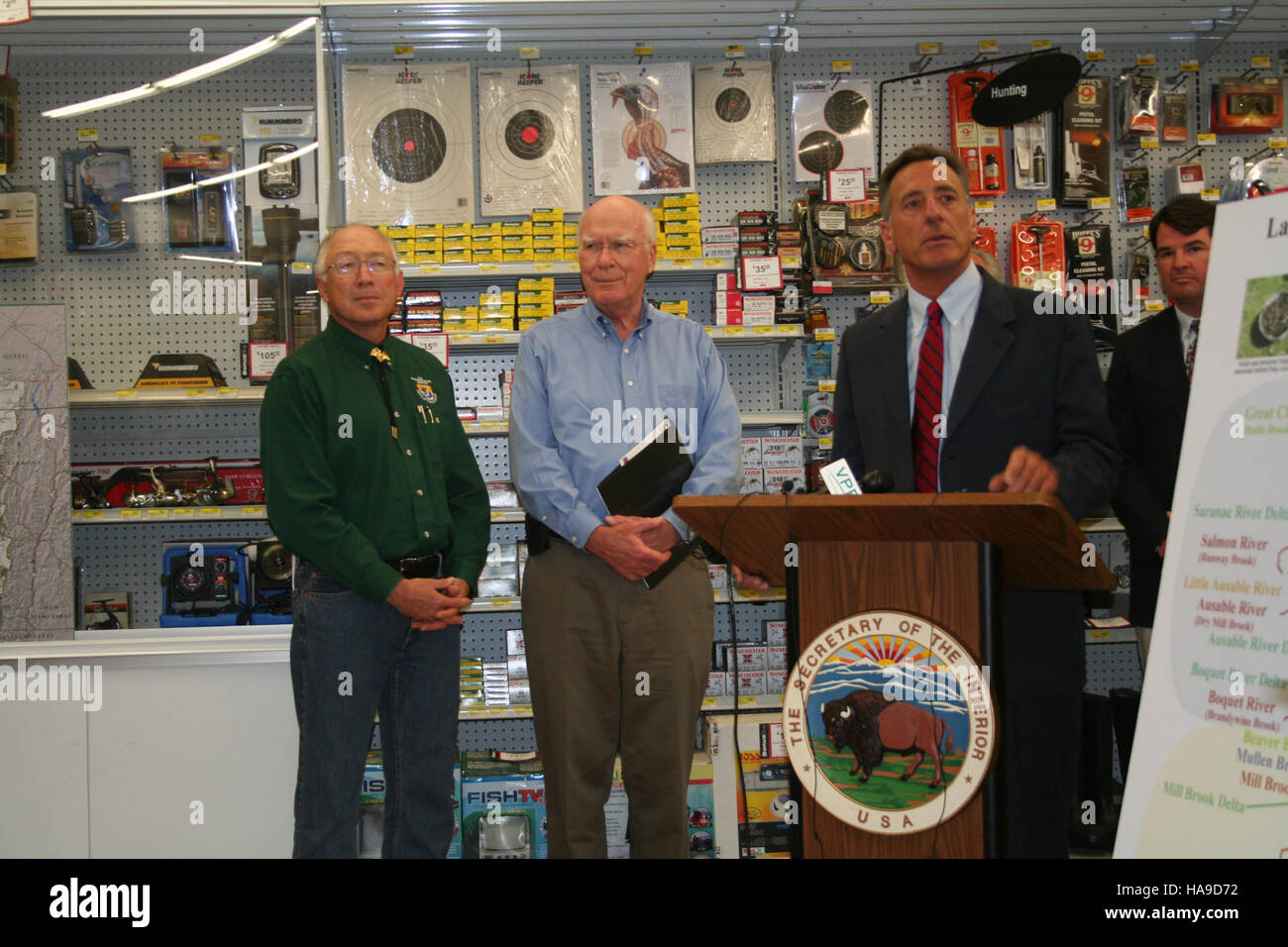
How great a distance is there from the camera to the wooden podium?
1.41m

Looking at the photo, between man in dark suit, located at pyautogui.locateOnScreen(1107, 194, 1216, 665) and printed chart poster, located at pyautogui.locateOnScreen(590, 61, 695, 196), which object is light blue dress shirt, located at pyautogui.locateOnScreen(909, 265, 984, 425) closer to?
man in dark suit, located at pyautogui.locateOnScreen(1107, 194, 1216, 665)

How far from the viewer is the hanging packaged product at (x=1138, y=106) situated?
14.2 ft

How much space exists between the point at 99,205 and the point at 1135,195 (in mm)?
4371

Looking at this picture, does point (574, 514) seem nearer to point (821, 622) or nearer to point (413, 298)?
point (821, 622)

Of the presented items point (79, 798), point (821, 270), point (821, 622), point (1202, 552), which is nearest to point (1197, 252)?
point (821, 270)

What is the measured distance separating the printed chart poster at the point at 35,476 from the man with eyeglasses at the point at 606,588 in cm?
180

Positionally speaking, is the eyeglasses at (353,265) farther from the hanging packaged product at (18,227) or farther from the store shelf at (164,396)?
the hanging packaged product at (18,227)

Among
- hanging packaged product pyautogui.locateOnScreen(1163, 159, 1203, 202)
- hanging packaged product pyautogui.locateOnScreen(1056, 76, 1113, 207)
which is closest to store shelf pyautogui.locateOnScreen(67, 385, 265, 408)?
hanging packaged product pyautogui.locateOnScreen(1056, 76, 1113, 207)

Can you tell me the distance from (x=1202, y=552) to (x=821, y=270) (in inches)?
111

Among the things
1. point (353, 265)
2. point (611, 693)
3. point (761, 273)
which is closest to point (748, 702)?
point (611, 693)

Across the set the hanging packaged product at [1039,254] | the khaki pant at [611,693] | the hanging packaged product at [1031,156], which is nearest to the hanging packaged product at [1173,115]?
the hanging packaged product at [1031,156]

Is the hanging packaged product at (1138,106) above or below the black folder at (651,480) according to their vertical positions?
above

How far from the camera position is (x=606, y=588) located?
2477mm

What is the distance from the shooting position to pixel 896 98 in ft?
14.4
